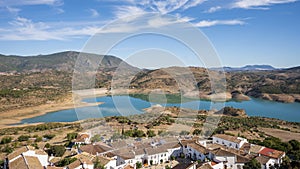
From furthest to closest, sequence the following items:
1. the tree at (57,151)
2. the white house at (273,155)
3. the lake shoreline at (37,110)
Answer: the lake shoreline at (37,110)
the tree at (57,151)
the white house at (273,155)

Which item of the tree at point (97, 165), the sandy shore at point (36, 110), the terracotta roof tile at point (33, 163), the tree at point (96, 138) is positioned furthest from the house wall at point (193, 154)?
the sandy shore at point (36, 110)

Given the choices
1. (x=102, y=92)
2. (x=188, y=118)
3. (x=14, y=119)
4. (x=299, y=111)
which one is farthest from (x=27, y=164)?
(x=299, y=111)

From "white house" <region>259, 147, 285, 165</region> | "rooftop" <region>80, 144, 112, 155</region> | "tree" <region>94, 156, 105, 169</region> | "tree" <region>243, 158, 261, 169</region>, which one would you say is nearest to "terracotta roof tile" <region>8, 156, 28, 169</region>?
"tree" <region>94, 156, 105, 169</region>

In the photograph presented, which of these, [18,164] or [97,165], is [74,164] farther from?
[18,164]

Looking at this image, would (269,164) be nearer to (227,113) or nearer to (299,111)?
(227,113)

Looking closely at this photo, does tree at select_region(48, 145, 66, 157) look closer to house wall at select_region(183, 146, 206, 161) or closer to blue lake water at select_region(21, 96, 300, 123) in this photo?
blue lake water at select_region(21, 96, 300, 123)

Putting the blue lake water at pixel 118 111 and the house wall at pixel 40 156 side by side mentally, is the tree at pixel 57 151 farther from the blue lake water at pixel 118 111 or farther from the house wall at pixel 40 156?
the blue lake water at pixel 118 111

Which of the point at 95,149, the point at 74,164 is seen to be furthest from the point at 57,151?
→ the point at 74,164

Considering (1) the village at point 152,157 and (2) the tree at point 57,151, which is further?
(2) the tree at point 57,151
